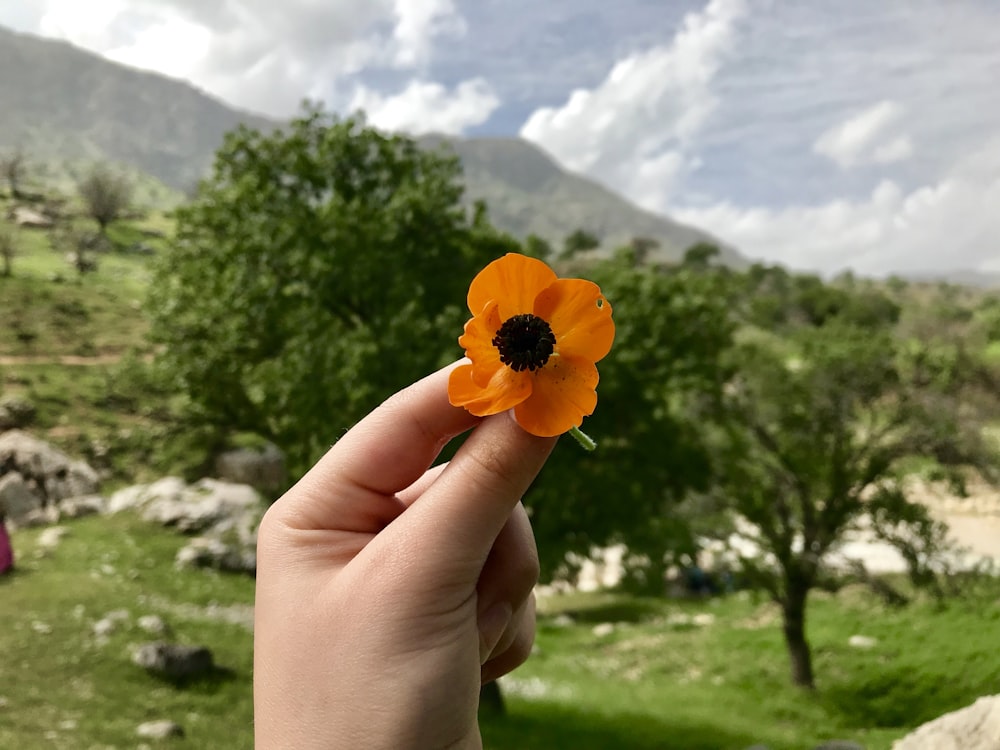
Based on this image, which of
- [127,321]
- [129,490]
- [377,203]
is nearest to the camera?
[377,203]

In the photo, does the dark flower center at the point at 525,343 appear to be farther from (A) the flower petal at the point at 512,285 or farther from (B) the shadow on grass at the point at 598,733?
(B) the shadow on grass at the point at 598,733

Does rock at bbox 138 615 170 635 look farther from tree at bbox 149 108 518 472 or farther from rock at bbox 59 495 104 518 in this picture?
rock at bbox 59 495 104 518

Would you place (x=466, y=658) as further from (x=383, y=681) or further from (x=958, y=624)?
(x=958, y=624)

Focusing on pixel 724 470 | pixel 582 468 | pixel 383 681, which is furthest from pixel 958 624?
pixel 383 681

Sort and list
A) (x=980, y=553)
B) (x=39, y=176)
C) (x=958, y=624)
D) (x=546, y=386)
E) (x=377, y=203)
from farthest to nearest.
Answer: (x=39, y=176), (x=377, y=203), (x=980, y=553), (x=958, y=624), (x=546, y=386)

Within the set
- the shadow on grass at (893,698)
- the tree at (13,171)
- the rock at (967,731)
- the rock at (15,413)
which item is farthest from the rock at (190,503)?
the tree at (13,171)
